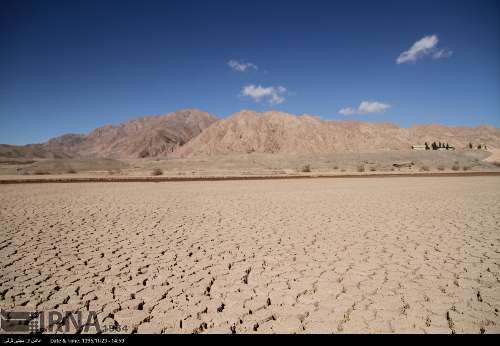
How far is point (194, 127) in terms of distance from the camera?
14062cm

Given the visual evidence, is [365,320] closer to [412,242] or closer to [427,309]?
[427,309]

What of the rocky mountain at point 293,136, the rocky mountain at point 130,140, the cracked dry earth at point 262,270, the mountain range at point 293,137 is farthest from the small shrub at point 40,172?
the rocky mountain at point 130,140

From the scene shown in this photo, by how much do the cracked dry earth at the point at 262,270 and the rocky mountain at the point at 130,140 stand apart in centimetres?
9317

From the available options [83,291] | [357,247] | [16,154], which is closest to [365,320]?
[357,247]

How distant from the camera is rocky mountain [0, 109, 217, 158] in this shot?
9431cm

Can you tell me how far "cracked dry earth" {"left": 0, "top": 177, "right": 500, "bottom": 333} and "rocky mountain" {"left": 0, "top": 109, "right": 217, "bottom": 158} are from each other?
93172mm

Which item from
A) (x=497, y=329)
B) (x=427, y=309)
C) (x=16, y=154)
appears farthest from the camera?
(x=16, y=154)

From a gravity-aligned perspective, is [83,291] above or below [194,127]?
below

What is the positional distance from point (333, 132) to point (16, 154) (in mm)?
85750

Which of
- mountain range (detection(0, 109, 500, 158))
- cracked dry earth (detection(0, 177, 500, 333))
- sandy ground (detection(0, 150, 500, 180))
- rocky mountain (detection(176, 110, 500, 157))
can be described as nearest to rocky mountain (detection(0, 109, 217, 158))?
mountain range (detection(0, 109, 500, 158))

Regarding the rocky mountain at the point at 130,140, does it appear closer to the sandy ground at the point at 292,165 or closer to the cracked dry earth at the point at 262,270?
the sandy ground at the point at 292,165

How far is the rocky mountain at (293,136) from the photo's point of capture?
235 ft

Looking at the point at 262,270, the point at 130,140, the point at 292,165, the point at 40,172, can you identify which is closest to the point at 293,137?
the point at 292,165
